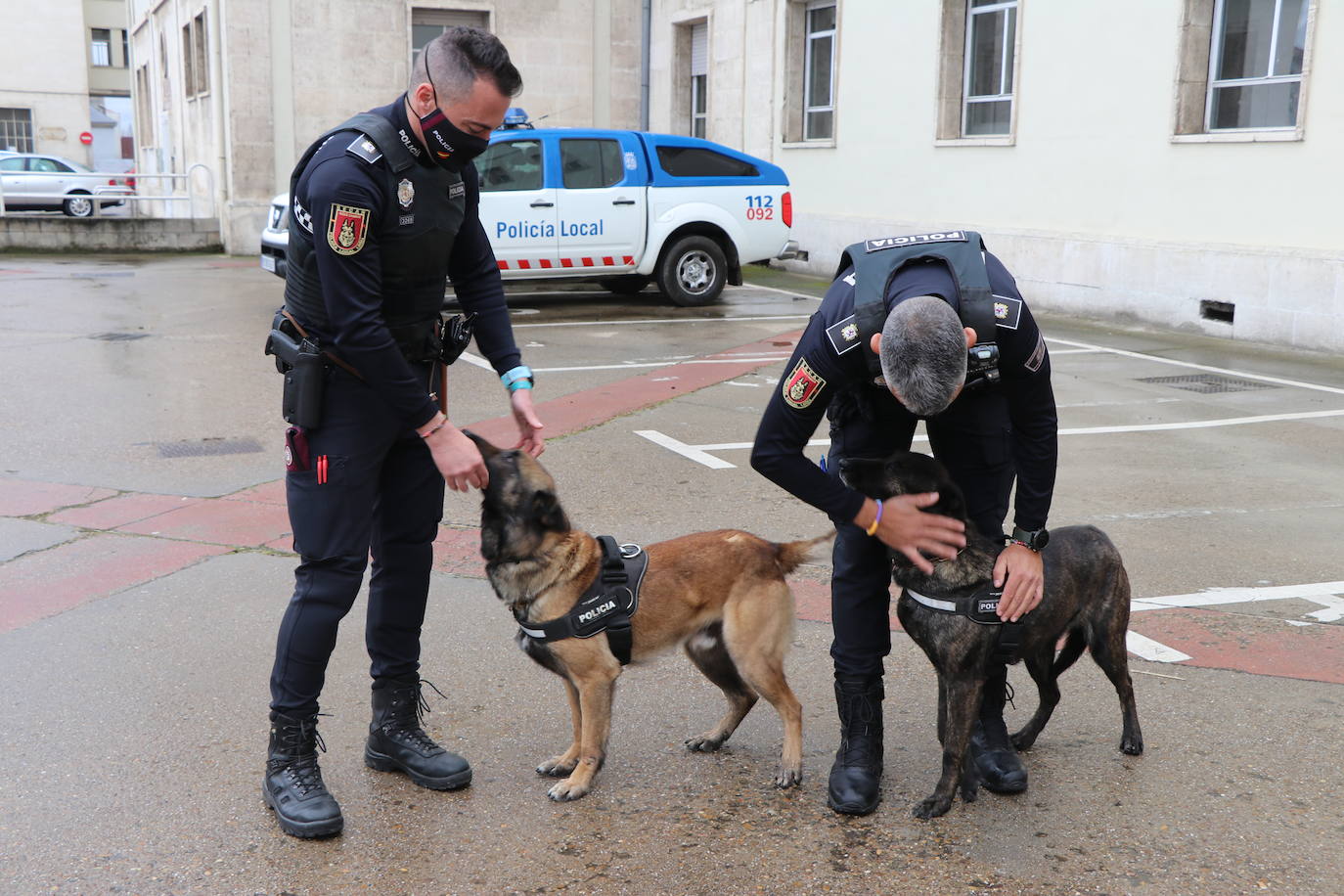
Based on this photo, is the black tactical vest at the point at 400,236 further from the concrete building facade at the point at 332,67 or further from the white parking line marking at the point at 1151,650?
the concrete building facade at the point at 332,67

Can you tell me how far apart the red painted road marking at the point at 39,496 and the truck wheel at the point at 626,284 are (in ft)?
29.1

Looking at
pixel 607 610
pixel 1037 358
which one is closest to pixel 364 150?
pixel 607 610

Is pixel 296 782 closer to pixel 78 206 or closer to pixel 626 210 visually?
pixel 626 210

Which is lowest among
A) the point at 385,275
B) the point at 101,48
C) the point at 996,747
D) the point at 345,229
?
the point at 996,747

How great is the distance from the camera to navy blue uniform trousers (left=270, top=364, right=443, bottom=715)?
3012 millimetres

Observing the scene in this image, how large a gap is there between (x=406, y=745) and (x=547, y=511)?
32.5 inches

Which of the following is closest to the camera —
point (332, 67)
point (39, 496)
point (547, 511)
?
point (547, 511)

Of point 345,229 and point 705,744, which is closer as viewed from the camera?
point 345,229

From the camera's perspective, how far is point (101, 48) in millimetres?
54344

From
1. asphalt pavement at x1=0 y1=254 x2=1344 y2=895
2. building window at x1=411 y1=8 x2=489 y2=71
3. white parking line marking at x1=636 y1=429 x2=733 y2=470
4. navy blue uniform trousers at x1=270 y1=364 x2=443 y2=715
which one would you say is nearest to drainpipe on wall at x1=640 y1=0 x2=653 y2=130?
building window at x1=411 y1=8 x2=489 y2=71

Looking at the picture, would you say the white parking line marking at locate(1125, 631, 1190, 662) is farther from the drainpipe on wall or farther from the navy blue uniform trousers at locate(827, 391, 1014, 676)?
the drainpipe on wall

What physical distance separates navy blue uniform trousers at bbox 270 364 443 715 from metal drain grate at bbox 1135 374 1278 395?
302 inches

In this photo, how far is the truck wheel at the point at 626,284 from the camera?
1483cm

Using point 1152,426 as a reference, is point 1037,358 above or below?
above
